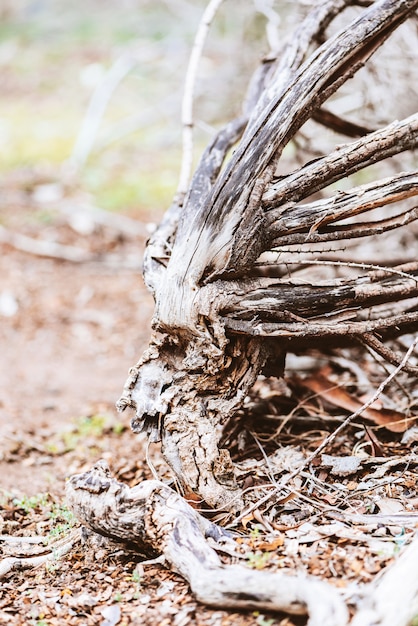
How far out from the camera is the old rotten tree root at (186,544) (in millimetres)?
2068

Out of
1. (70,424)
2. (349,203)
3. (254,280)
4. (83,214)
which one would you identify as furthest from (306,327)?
(83,214)

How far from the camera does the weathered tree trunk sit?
9.37ft

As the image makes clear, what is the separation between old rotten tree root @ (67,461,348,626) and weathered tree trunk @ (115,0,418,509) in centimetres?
27

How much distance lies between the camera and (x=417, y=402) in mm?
3543

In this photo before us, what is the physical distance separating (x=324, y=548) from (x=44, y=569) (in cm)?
125

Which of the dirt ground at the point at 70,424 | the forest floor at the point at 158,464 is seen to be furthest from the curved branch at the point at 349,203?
the dirt ground at the point at 70,424

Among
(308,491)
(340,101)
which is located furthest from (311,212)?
(340,101)

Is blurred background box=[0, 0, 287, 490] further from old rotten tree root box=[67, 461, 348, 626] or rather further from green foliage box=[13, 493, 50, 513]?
old rotten tree root box=[67, 461, 348, 626]

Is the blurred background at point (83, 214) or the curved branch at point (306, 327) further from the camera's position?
the blurred background at point (83, 214)

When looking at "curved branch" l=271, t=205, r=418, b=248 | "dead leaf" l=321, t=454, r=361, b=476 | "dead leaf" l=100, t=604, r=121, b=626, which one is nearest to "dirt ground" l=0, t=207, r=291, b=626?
"dead leaf" l=100, t=604, r=121, b=626

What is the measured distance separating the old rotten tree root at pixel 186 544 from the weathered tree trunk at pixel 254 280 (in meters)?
0.27

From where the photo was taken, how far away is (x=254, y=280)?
3008 mm

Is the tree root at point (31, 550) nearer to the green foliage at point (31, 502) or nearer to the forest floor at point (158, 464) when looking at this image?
the forest floor at point (158, 464)

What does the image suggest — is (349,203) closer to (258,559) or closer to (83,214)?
(258,559)
